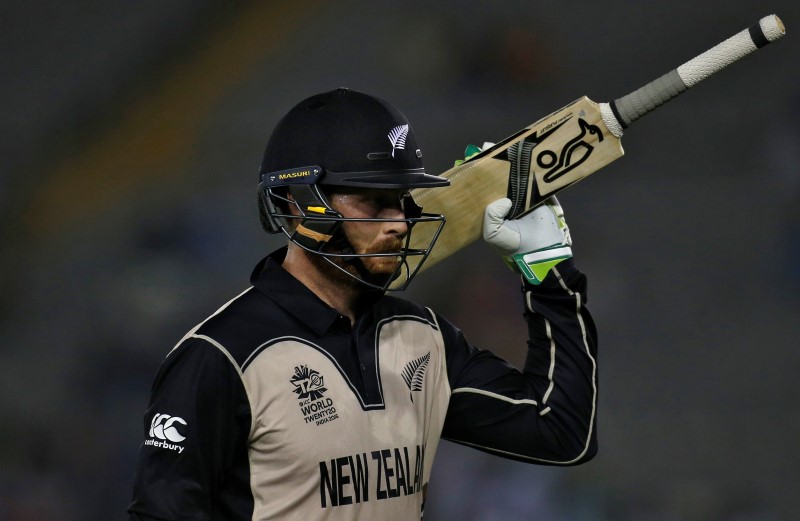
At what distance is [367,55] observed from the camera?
Answer: 3322 millimetres

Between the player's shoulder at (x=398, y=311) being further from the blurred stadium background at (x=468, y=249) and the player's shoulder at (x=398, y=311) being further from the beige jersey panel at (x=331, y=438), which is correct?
the blurred stadium background at (x=468, y=249)

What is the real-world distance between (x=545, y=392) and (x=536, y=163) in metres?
0.38

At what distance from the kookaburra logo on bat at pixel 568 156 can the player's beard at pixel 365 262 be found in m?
0.32

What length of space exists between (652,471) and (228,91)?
1644 millimetres

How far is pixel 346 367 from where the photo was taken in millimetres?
1709

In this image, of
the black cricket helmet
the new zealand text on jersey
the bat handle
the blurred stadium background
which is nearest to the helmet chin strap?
the black cricket helmet

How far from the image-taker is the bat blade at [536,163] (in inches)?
74.3

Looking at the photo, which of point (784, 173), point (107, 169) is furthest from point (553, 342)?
point (107, 169)

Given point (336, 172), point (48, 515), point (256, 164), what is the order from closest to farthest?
point (336, 172), point (48, 515), point (256, 164)

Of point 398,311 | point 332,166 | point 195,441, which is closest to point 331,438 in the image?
point 195,441

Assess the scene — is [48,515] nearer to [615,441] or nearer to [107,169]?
[107,169]

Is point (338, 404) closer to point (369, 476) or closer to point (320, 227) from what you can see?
point (369, 476)

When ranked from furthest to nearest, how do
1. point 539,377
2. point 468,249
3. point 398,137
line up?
point 468,249 → point 539,377 → point 398,137

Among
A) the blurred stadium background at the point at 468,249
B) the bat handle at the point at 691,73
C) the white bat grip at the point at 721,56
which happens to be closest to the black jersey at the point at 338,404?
the bat handle at the point at 691,73
